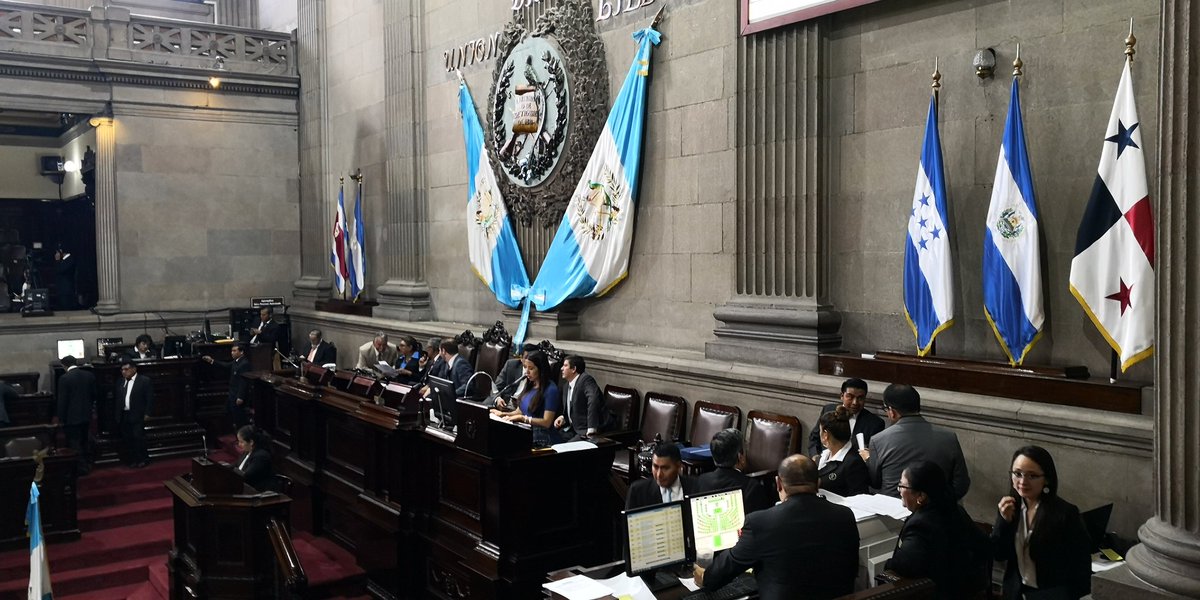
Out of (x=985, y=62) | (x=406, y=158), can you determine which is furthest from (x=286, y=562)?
(x=406, y=158)

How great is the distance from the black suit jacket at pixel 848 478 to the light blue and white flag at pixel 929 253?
1489 mm

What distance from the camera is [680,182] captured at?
8.66 meters

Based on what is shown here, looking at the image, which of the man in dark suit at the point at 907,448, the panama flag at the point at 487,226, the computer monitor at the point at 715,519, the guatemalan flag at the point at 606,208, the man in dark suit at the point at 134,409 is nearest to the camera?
the computer monitor at the point at 715,519

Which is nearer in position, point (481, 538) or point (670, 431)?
point (481, 538)

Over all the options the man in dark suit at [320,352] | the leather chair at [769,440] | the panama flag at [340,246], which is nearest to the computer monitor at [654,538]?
the leather chair at [769,440]

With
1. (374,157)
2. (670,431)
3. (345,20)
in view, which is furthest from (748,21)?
(345,20)

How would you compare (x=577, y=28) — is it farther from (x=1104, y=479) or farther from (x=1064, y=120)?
(x=1104, y=479)

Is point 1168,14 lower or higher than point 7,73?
lower

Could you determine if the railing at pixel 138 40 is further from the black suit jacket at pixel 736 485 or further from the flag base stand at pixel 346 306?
the black suit jacket at pixel 736 485

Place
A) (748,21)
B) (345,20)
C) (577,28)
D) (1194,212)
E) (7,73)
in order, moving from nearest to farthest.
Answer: (1194,212)
(748,21)
(577,28)
(7,73)
(345,20)

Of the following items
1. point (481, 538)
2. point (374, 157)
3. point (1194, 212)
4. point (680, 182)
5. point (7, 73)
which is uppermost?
point (7, 73)

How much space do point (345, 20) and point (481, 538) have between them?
11027 mm

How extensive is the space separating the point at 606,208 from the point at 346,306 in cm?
638

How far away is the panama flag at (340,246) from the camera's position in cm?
1462
